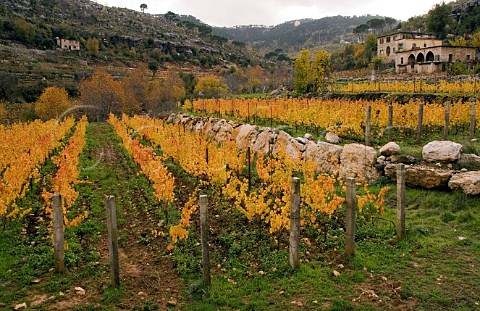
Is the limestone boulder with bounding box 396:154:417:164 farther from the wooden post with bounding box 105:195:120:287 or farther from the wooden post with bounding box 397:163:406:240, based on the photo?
the wooden post with bounding box 105:195:120:287

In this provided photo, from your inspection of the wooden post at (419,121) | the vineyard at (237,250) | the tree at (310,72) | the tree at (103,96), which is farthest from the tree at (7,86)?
the wooden post at (419,121)

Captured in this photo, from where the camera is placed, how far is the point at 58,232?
6.45m

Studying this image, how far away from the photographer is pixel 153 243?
25.9ft

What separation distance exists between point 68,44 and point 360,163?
275 feet

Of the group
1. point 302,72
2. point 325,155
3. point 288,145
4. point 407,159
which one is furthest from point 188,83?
point 407,159

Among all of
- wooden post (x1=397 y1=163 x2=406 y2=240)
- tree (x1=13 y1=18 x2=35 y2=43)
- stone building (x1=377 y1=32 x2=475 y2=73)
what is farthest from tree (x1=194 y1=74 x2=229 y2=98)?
tree (x1=13 y1=18 x2=35 y2=43)

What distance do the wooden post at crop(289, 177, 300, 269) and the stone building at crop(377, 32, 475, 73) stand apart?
1644 inches

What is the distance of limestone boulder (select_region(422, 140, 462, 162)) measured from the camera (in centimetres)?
1032

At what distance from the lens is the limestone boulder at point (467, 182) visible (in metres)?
9.00

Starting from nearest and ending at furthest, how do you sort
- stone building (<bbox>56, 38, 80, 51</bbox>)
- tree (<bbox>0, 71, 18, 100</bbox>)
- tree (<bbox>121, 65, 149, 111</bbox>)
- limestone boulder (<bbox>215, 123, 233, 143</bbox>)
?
limestone boulder (<bbox>215, 123, 233, 143</bbox>) < tree (<bbox>121, 65, 149, 111</bbox>) < tree (<bbox>0, 71, 18, 100</bbox>) < stone building (<bbox>56, 38, 80, 51</bbox>)

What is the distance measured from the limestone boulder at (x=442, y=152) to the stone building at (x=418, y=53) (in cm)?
3582

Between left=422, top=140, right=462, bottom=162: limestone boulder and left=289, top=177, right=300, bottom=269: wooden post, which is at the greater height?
left=422, top=140, right=462, bottom=162: limestone boulder

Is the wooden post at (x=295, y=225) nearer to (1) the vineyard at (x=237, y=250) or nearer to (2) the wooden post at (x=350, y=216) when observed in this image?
(1) the vineyard at (x=237, y=250)

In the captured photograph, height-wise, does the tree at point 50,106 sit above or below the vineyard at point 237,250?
above
